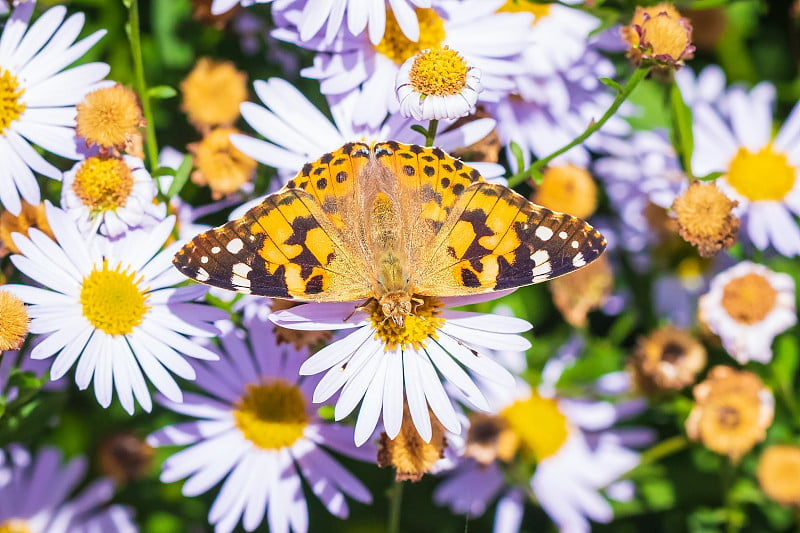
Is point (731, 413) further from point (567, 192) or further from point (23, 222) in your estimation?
point (23, 222)

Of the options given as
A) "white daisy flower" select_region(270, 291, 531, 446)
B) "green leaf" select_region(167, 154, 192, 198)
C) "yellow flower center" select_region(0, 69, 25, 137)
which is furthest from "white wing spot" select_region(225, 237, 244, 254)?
"yellow flower center" select_region(0, 69, 25, 137)

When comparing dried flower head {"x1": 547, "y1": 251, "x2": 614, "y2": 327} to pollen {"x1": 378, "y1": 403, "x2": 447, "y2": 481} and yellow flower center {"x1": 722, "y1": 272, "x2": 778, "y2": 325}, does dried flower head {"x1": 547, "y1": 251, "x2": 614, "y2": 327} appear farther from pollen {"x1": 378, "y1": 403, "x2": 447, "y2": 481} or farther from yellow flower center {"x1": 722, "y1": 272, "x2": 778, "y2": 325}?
pollen {"x1": 378, "y1": 403, "x2": 447, "y2": 481}

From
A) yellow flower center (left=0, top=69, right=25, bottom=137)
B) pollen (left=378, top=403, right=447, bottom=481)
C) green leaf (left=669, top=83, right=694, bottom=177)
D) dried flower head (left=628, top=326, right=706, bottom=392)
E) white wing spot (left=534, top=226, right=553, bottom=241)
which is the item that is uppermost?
green leaf (left=669, top=83, right=694, bottom=177)

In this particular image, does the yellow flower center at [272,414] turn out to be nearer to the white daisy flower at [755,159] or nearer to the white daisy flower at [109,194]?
the white daisy flower at [109,194]

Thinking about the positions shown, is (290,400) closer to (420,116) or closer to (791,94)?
(420,116)

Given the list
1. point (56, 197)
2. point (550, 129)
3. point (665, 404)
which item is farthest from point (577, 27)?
point (56, 197)

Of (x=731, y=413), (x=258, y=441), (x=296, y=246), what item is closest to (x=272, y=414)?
(x=258, y=441)
